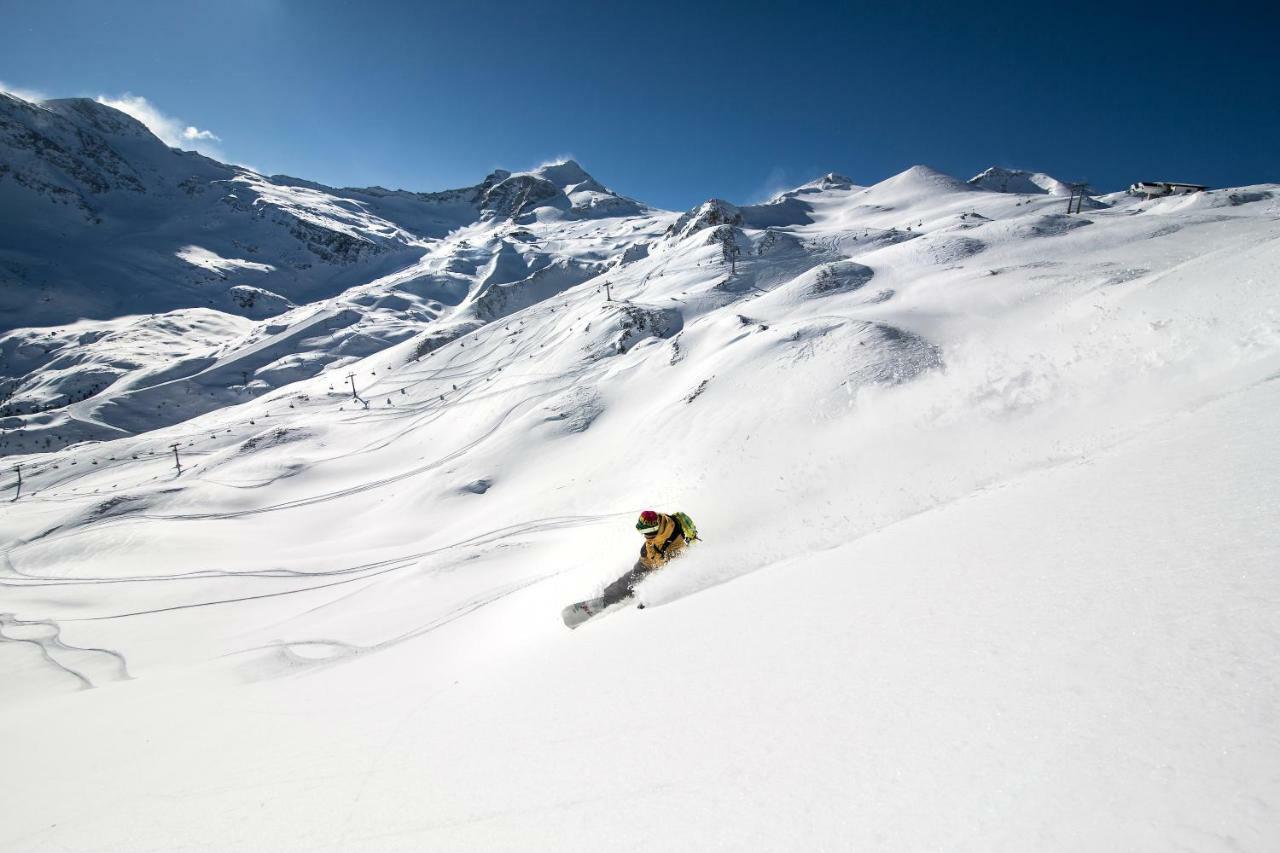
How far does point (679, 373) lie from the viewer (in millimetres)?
36344

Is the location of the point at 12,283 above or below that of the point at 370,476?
above

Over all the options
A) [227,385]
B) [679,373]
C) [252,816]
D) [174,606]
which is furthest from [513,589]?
[227,385]

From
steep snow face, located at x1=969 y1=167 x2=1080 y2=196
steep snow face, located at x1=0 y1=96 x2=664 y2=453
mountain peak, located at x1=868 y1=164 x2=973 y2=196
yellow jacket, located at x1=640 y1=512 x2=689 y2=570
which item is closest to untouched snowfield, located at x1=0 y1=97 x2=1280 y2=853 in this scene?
yellow jacket, located at x1=640 y1=512 x2=689 y2=570

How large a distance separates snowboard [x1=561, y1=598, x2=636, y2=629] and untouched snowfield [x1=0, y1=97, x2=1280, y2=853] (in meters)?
0.61

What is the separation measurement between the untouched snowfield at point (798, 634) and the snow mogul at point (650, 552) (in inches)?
22.6

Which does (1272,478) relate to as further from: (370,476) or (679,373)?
(370,476)

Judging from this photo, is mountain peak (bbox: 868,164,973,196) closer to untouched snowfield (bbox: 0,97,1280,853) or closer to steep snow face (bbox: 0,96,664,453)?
steep snow face (bbox: 0,96,664,453)

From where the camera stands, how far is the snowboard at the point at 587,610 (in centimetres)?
963

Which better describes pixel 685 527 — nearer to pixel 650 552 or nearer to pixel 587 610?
pixel 650 552

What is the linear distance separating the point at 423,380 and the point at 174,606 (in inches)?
1676

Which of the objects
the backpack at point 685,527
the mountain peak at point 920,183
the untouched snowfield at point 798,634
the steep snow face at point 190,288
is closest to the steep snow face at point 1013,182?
the mountain peak at point 920,183

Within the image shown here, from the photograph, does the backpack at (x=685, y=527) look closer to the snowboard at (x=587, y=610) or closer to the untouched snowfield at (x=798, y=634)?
the untouched snowfield at (x=798, y=634)

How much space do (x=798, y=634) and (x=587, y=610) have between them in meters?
5.79

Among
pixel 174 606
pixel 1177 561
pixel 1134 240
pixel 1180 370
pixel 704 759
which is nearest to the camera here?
pixel 704 759
